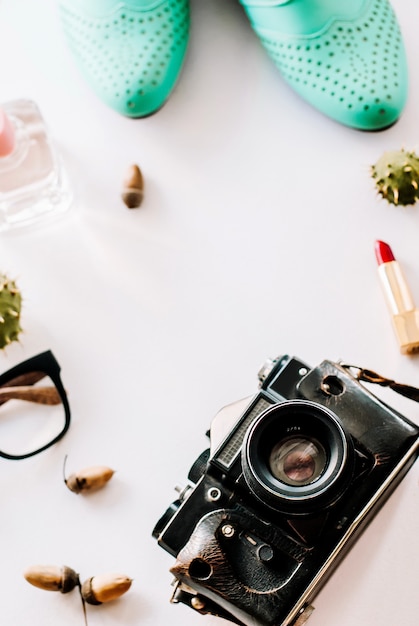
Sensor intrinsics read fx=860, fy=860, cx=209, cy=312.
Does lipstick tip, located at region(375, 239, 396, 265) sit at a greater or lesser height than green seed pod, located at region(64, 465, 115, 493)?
greater

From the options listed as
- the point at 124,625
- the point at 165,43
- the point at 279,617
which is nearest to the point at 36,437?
the point at 124,625

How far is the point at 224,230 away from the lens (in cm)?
89

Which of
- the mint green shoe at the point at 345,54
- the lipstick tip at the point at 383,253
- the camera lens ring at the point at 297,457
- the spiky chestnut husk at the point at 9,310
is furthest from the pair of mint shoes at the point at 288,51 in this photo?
the camera lens ring at the point at 297,457

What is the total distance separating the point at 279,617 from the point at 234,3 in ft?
2.16

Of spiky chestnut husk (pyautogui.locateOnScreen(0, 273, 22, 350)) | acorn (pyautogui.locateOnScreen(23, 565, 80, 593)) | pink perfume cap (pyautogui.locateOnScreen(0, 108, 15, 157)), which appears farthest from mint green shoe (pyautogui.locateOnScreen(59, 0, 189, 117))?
acorn (pyautogui.locateOnScreen(23, 565, 80, 593))

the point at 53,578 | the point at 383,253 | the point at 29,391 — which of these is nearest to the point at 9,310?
the point at 29,391

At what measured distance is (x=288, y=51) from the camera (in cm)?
90

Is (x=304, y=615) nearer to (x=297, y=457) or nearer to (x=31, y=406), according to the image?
(x=297, y=457)

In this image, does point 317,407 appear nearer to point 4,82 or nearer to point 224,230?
point 224,230

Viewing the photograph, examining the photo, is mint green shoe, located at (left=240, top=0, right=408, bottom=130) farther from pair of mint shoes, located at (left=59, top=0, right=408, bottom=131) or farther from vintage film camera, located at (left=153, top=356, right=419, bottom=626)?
vintage film camera, located at (left=153, top=356, right=419, bottom=626)

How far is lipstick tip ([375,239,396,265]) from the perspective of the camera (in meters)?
0.85

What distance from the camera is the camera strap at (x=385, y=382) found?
0.76 m

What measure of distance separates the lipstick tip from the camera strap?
0.13 m

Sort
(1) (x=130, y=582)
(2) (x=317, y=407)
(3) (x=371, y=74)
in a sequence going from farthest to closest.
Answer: (3) (x=371, y=74)
(1) (x=130, y=582)
(2) (x=317, y=407)
